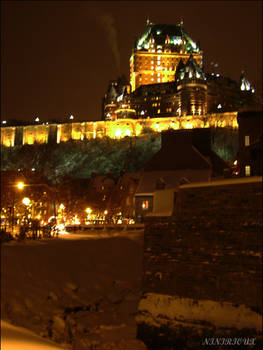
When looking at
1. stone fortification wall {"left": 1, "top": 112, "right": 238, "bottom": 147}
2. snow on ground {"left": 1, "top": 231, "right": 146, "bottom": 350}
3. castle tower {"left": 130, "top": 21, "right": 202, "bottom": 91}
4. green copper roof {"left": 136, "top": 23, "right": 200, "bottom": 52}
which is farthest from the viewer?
green copper roof {"left": 136, "top": 23, "right": 200, "bottom": 52}

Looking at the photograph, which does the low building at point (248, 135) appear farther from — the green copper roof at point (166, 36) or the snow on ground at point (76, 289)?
the green copper roof at point (166, 36)

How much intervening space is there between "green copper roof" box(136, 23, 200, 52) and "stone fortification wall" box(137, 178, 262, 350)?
134214 mm

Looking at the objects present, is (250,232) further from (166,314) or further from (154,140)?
(154,140)

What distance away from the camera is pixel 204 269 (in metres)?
12.4

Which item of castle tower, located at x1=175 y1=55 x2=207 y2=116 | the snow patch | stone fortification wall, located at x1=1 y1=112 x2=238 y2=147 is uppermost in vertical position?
castle tower, located at x1=175 y1=55 x2=207 y2=116

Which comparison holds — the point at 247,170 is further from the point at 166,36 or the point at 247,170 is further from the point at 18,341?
the point at 166,36

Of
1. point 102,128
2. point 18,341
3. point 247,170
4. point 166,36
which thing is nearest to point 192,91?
point 102,128

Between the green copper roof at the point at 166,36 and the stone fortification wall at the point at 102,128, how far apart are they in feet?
155

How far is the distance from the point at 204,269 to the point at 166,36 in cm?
14187

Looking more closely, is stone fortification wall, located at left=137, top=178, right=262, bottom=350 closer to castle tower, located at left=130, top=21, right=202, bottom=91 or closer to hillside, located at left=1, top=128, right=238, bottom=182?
hillside, located at left=1, top=128, right=238, bottom=182

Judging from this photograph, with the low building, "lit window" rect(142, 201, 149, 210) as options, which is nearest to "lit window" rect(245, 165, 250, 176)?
the low building

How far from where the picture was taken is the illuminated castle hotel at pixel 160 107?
321 feet

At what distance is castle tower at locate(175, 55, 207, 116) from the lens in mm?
103812

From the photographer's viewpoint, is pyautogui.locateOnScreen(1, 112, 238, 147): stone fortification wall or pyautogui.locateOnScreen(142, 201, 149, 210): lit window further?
pyautogui.locateOnScreen(1, 112, 238, 147): stone fortification wall
